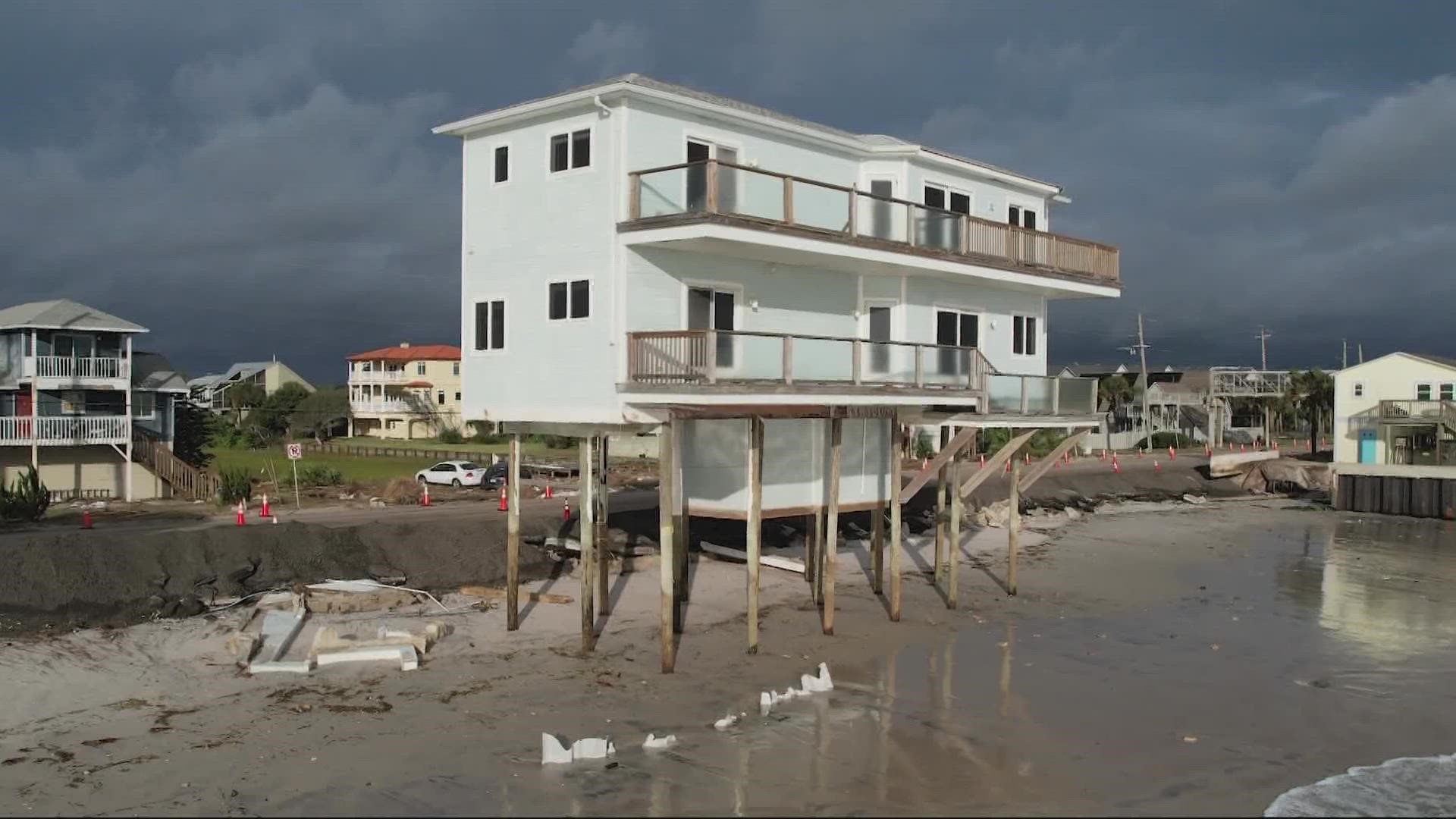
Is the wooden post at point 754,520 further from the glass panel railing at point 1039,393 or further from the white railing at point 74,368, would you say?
the white railing at point 74,368

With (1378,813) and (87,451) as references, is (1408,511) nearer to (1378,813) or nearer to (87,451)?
(1378,813)

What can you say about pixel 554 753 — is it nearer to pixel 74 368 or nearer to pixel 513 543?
pixel 513 543

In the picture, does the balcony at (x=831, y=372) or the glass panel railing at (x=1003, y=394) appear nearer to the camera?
the balcony at (x=831, y=372)

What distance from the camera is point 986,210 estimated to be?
26266 millimetres

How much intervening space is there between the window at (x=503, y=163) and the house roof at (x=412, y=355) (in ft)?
243

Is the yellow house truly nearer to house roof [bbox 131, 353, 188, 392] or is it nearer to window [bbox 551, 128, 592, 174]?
house roof [bbox 131, 353, 188, 392]

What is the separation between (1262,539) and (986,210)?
20.6 m

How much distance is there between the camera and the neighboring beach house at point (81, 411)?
3822cm

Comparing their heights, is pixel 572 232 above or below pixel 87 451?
above

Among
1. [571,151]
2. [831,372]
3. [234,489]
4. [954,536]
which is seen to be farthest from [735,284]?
[234,489]

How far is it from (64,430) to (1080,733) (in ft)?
117

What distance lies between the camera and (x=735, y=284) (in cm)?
2097

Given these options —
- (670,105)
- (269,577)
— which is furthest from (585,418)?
(269,577)

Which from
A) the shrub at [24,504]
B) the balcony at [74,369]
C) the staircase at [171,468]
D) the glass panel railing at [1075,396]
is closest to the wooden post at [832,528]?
the glass panel railing at [1075,396]
